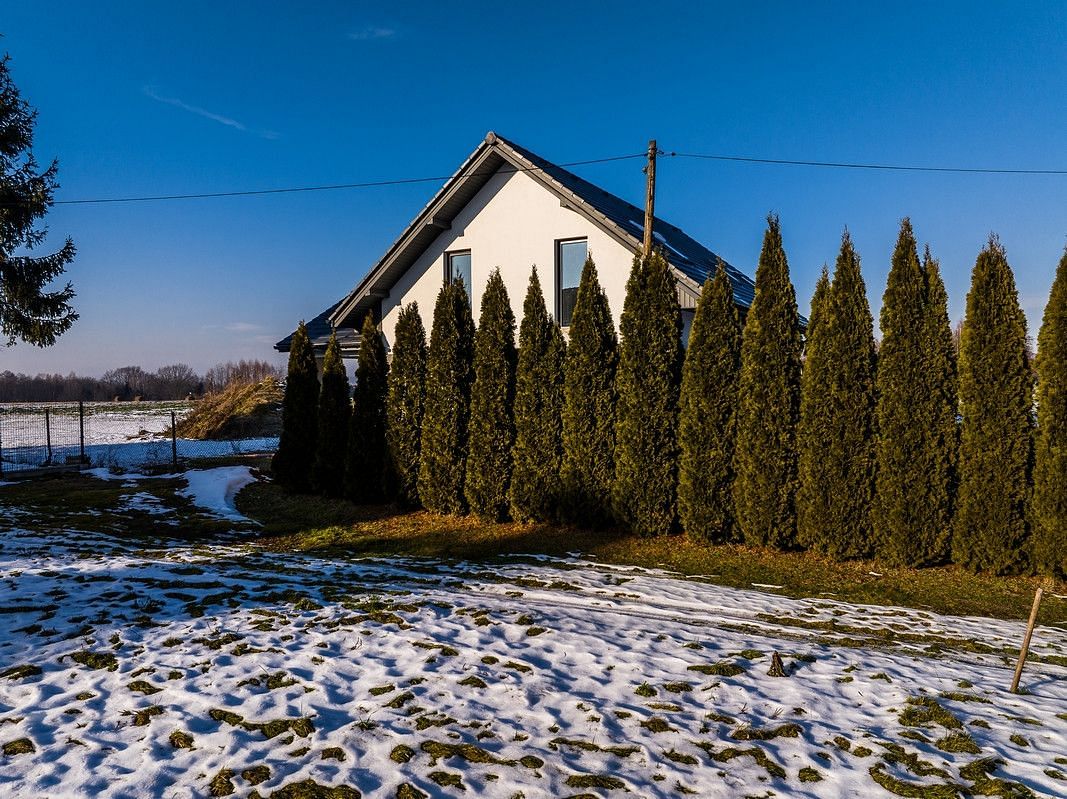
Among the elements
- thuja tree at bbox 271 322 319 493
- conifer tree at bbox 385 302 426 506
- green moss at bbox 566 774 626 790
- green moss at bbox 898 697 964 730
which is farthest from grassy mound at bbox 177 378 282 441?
green moss at bbox 898 697 964 730

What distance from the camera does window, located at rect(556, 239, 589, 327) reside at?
45.5 ft

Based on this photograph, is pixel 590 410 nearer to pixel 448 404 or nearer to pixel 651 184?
pixel 448 404

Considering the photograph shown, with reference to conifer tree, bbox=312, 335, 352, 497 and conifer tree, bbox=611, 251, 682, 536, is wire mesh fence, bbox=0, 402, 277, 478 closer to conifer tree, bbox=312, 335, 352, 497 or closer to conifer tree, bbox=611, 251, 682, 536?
conifer tree, bbox=312, 335, 352, 497

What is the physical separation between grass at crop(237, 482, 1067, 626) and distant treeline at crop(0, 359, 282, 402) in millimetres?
34681

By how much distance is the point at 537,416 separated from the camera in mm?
10594

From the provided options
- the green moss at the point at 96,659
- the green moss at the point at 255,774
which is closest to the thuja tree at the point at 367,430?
the green moss at the point at 96,659

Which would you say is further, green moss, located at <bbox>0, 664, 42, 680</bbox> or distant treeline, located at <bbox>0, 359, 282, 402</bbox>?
distant treeline, located at <bbox>0, 359, 282, 402</bbox>

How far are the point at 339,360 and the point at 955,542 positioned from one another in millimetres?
11380

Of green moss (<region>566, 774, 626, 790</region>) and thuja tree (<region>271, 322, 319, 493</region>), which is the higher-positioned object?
thuja tree (<region>271, 322, 319, 493</region>)

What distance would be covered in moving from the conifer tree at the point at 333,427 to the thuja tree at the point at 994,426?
35.6 feet

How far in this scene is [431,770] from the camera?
10.3 feet

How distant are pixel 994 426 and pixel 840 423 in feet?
5.59

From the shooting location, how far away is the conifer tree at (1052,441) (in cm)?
739

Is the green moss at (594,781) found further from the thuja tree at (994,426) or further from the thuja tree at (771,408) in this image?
the thuja tree at (994,426)
